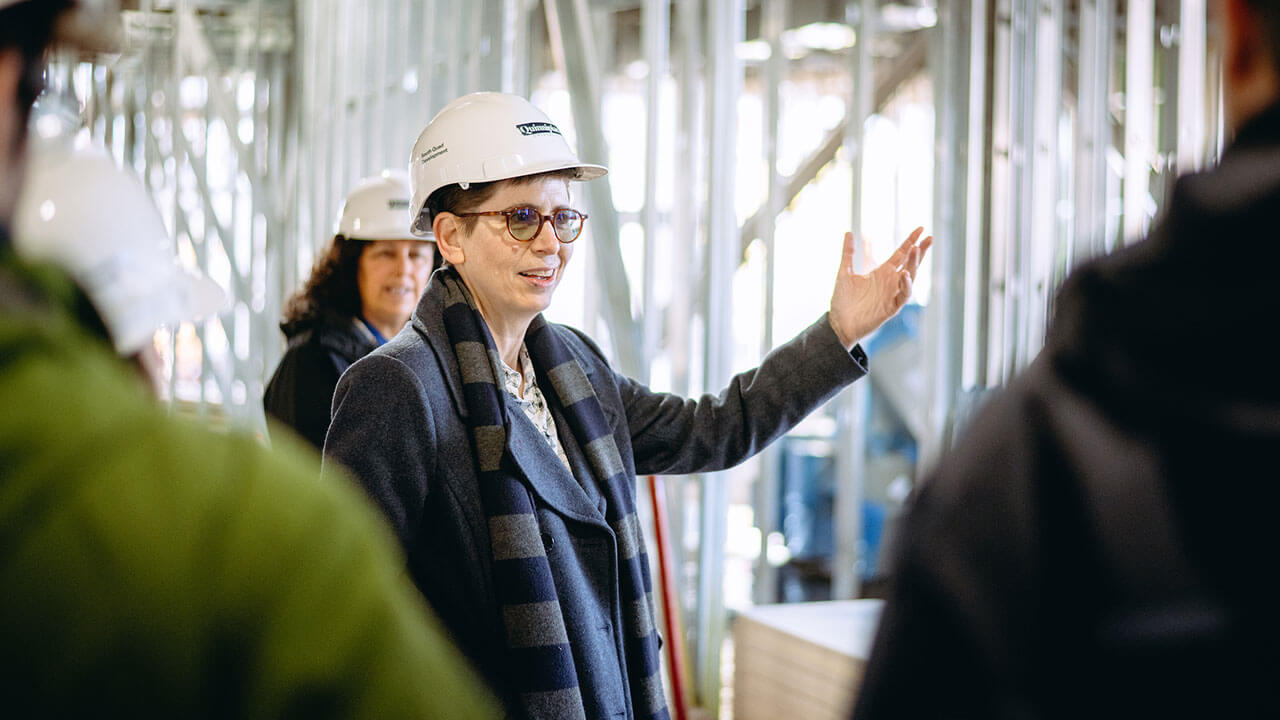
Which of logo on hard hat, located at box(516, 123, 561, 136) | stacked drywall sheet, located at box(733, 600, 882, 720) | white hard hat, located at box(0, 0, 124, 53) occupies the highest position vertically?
logo on hard hat, located at box(516, 123, 561, 136)

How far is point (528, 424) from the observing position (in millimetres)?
2209

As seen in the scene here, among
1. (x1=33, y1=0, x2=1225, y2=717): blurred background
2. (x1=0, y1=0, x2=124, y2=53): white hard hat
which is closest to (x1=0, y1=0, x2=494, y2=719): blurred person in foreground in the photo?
(x1=0, y1=0, x2=124, y2=53): white hard hat

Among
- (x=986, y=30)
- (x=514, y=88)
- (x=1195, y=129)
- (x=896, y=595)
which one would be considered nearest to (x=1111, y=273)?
(x=896, y=595)

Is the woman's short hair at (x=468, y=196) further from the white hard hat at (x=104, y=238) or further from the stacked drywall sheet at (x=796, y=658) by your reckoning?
the stacked drywall sheet at (x=796, y=658)

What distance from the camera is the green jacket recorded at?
1.90ft

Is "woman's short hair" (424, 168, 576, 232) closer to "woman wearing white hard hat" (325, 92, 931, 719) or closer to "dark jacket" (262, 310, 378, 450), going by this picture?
"woman wearing white hard hat" (325, 92, 931, 719)

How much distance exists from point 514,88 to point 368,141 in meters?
2.07

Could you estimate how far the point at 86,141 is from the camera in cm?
106

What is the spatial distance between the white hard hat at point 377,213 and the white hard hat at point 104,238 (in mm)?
2720

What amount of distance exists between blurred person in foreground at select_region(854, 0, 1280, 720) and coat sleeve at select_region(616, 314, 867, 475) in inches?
66.1

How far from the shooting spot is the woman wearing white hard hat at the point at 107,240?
0.73 meters

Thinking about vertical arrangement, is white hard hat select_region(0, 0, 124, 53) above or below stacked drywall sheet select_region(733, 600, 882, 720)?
above

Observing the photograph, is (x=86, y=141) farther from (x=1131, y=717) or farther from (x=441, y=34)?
(x=441, y=34)

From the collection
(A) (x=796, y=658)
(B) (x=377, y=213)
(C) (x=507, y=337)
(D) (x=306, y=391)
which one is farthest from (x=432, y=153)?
(A) (x=796, y=658)
